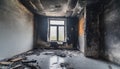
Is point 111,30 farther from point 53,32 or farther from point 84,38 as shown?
point 53,32

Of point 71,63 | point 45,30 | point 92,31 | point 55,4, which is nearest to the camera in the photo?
point 71,63

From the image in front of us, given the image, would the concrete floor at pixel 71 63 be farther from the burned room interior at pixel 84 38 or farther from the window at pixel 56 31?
the window at pixel 56 31

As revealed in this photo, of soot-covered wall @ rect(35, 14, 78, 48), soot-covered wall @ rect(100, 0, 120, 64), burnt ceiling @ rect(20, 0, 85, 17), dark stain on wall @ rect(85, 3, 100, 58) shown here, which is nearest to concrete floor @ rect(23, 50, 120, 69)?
soot-covered wall @ rect(100, 0, 120, 64)

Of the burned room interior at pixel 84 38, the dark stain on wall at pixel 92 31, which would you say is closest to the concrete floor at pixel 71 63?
the burned room interior at pixel 84 38

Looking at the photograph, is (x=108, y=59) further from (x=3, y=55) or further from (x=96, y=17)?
(x=3, y=55)

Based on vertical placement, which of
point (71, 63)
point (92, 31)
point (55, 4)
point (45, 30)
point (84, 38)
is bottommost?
point (71, 63)

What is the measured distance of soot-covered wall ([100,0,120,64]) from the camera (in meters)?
3.86

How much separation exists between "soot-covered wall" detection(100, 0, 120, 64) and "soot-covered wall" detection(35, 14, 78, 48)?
151 inches

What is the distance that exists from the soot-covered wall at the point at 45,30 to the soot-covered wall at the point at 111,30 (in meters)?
3.82

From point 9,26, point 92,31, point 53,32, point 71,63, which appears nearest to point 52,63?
point 71,63

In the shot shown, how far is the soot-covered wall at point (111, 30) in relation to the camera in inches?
152

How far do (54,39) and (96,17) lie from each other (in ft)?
14.4

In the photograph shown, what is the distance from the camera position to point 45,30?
29.2 ft

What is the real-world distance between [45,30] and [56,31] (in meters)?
0.88
